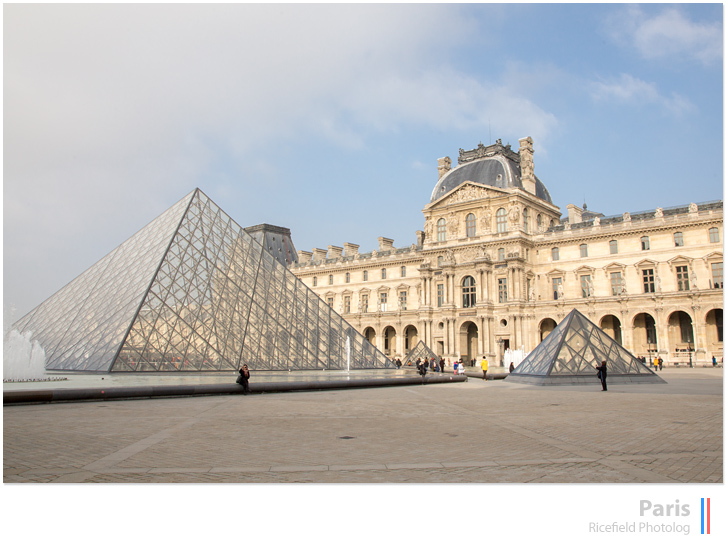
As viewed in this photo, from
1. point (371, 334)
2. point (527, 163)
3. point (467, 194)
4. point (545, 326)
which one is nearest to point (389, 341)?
point (371, 334)

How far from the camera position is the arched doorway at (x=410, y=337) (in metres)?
59.1

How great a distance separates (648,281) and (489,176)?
632 inches

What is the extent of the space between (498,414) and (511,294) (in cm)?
3880

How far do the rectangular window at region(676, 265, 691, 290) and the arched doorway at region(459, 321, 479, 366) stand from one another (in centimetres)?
1640

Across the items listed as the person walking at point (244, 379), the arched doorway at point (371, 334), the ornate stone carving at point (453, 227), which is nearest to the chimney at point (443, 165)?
the ornate stone carving at point (453, 227)

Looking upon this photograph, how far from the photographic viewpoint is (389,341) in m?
62.2

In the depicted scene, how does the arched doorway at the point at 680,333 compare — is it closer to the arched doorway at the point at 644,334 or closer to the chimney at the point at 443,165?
the arched doorway at the point at 644,334

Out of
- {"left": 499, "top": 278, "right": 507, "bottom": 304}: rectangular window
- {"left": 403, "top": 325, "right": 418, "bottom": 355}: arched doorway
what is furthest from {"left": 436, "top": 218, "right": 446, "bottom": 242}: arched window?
{"left": 403, "top": 325, "right": 418, "bottom": 355}: arched doorway

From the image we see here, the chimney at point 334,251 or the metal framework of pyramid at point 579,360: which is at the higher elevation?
the chimney at point 334,251

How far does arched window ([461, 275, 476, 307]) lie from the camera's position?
5262 cm

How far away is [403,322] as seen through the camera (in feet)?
190

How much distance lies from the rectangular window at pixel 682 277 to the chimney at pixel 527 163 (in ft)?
45.8

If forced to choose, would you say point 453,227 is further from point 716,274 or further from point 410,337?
point 716,274

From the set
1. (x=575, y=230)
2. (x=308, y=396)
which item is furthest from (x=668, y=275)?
(x=308, y=396)
